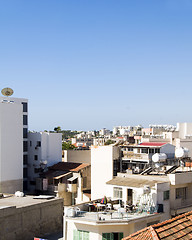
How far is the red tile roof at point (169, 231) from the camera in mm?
12016

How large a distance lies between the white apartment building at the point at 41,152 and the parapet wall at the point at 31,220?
18.9m

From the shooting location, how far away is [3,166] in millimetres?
46500

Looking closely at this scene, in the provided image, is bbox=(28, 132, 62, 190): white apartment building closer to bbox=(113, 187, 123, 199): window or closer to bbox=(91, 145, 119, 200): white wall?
bbox=(91, 145, 119, 200): white wall

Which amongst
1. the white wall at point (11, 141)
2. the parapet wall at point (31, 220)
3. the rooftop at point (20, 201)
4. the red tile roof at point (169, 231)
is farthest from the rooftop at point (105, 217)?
the white wall at point (11, 141)

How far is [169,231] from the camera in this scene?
1234 cm

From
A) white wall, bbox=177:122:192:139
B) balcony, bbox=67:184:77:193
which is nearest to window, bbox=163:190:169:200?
balcony, bbox=67:184:77:193

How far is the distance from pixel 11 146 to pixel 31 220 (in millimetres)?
19868

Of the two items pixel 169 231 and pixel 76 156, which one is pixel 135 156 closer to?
pixel 76 156

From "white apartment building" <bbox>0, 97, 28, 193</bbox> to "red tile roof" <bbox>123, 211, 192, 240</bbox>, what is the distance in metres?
36.1

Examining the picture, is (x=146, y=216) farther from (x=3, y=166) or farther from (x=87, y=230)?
(x=3, y=166)

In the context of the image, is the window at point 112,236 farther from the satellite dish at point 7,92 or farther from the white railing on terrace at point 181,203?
the satellite dish at point 7,92

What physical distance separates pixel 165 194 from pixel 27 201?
40.7 feet

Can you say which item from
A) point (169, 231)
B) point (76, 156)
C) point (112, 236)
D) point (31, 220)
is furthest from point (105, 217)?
point (76, 156)

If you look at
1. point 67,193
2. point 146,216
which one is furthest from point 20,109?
point 146,216
